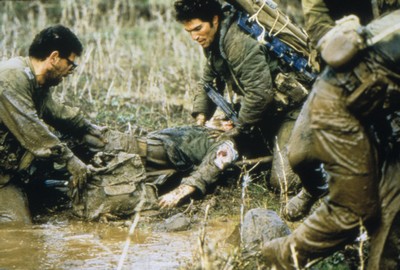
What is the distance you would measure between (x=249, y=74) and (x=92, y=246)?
2.53 metres

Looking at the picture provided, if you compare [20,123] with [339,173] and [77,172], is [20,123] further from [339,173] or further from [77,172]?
[339,173]

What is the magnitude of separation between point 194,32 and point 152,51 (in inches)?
180

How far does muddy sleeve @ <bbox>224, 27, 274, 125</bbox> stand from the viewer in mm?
6270

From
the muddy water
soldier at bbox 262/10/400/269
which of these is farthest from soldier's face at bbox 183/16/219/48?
soldier at bbox 262/10/400/269

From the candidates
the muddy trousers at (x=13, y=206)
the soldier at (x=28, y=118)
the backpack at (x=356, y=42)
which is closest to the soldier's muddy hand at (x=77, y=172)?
the soldier at (x=28, y=118)

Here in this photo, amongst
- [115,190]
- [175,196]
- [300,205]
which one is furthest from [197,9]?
[300,205]

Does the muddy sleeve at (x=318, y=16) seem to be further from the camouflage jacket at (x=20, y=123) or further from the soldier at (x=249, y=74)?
the camouflage jacket at (x=20, y=123)

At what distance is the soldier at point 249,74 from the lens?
629cm

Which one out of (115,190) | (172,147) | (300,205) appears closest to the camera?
(300,205)

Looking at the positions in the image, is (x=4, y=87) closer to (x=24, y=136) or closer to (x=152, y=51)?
(x=24, y=136)

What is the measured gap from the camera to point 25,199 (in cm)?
571

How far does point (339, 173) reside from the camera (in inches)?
128

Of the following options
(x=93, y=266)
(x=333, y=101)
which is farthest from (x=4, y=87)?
(x=333, y=101)

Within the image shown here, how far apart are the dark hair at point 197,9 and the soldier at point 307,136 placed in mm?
1586
